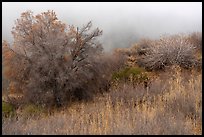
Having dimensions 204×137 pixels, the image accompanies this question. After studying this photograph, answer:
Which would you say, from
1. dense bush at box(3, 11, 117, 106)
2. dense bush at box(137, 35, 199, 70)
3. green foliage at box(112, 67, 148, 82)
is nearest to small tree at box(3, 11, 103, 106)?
dense bush at box(3, 11, 117, 106)

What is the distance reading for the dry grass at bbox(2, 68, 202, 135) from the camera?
8703mm

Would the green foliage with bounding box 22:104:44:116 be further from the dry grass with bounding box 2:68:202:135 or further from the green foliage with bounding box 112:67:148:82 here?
the green foliage with bounding box 112:67:148:82

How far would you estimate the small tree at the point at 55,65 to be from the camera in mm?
15656

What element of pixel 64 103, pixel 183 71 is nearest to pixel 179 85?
pixel 183 71

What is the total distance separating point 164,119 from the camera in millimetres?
9133

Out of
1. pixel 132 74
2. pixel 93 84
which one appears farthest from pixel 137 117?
pixel 132 74

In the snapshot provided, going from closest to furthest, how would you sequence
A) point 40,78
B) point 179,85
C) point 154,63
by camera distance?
point 179,85
point 40,78
point 154,63

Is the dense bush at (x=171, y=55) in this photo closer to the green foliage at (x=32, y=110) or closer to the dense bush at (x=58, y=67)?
the dense bush at (x=58, y=67)

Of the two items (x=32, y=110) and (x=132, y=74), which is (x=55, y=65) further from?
(x=132, y=74)

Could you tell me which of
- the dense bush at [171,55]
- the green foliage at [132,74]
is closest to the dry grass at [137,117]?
the green foliage at [132,74]

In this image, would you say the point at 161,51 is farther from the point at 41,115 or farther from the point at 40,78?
the point at 41,115

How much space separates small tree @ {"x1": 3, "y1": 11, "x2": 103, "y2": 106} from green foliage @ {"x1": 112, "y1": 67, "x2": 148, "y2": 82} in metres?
1.27

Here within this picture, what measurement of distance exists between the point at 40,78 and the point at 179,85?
613 centimetres

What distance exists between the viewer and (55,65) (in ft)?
50.7
